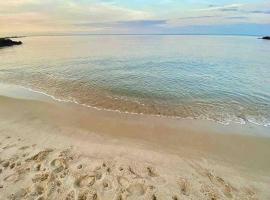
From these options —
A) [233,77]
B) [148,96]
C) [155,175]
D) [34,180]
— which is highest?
[34,180]

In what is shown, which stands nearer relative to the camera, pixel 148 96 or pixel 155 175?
pixel 155 175

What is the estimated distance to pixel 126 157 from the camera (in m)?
7.74

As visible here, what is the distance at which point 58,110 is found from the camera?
1243 centimetres

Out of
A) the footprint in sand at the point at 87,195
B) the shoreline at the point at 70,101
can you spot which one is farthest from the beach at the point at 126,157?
the shoreline at the point at 70,101

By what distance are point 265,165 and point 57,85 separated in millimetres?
15192

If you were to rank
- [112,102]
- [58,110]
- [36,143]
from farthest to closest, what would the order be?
[112,102] < [58,110] < [36,143]

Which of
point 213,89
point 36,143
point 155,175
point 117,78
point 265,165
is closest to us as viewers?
point 155,175

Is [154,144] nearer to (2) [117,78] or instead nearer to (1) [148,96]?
(1) [148,96]

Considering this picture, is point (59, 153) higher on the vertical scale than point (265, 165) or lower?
higher

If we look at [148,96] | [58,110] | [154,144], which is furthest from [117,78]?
[154,144]

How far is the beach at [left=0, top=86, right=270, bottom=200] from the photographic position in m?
6.05

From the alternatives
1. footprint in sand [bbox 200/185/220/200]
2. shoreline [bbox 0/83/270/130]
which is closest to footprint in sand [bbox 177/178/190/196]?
footprint in sand [bbox 200/185/220/200]

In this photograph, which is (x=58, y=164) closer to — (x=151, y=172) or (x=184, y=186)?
(x=151, y=172)

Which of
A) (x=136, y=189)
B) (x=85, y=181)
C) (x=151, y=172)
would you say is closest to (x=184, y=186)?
(x=151, y=172)
